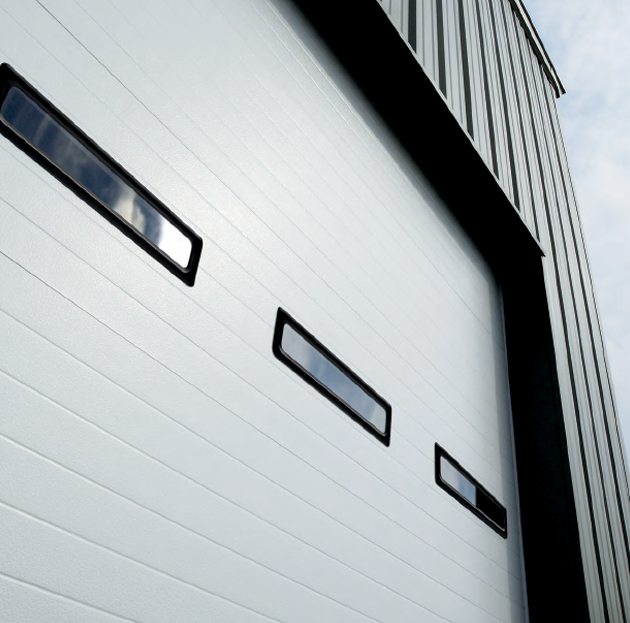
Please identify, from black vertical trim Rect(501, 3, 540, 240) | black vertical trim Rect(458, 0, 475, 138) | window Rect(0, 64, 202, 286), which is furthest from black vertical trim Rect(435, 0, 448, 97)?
window Rect(0, 64, 202, 286)

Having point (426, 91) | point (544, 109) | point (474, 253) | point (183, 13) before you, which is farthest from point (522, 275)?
point (183, 13)

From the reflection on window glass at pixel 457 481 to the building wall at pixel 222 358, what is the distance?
0.12m

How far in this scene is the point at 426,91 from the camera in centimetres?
401

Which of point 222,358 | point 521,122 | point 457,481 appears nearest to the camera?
point 222,358

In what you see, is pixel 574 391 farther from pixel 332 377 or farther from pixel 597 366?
pixel 332 377

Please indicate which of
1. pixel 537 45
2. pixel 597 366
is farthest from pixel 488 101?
pixel 537 45

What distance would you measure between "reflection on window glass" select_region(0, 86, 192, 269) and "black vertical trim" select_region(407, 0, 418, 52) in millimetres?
2481

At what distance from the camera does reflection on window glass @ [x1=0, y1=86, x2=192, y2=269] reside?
6.07 feet

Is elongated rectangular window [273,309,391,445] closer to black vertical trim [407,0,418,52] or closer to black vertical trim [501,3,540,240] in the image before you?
black vertical trim [407,0,418,52]

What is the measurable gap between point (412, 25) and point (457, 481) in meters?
2.91

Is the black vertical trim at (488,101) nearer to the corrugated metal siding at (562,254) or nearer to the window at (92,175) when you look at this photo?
the corrugated metal siding at (562,254)

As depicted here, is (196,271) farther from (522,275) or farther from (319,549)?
(522,275)

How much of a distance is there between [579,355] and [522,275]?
30.3 inches

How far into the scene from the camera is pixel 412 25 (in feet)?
13.5
